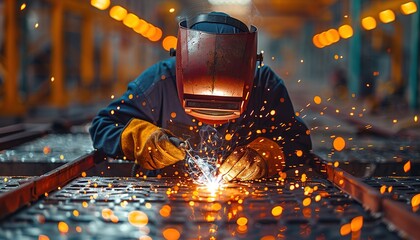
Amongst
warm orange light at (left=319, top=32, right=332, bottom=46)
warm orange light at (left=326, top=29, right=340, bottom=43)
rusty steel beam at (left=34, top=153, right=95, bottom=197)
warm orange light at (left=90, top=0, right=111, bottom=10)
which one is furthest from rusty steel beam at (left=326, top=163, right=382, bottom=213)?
warm orange light at (left=319, top=32, right=332, bottom=46)

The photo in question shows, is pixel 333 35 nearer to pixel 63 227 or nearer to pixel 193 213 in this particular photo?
pixel 193 213

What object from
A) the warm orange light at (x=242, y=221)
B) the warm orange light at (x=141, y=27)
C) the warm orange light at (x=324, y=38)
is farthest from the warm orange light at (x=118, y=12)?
the warm orange light at (x=242, y=221)

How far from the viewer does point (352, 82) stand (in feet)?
45.0

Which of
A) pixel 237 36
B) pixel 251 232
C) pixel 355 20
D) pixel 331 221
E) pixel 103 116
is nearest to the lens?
pixel 251 232

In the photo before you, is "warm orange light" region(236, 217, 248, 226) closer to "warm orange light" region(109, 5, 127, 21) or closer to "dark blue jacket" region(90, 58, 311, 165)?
"dark blue jacket" region(90, 58, 311, 165)

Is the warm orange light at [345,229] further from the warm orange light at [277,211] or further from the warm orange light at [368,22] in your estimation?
the warm orange light at [368,22]

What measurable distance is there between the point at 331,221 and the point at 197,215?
1.40ft

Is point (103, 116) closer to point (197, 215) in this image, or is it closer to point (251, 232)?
point (197, 215)

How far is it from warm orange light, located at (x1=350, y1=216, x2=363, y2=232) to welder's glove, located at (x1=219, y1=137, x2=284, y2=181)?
78cm

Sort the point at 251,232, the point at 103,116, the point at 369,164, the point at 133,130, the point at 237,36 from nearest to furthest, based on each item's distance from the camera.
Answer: the point at 251,232, the point at 237,36, the point at 133,130, the point at 103,116, the point at 369,164

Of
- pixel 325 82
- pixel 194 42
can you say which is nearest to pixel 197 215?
pixel 194 42

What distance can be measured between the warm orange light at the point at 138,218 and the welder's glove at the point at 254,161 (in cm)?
70

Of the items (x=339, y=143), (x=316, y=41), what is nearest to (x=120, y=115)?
(x=339, y=143)

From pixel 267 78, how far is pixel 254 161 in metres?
0.54
